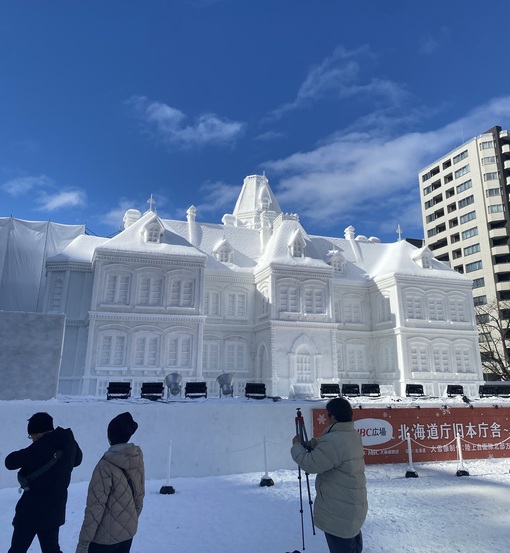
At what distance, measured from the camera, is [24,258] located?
3412cm

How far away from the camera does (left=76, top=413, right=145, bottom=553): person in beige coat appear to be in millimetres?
4043

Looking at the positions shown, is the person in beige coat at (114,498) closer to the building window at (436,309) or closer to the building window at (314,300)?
the building window at (314,300)

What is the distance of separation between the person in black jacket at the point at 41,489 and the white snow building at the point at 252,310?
17.8m

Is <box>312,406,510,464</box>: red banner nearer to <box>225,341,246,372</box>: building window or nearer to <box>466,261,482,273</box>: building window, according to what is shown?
<box>225,341,246,372</box>: building window

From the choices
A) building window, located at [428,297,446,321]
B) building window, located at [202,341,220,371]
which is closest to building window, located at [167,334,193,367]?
building window, located at [202,341,220,371]


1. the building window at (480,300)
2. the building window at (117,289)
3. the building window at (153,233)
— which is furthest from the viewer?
the building window at (480,300)

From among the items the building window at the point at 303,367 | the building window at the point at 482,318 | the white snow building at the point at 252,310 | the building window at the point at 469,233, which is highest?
the building window at the point at 469,233

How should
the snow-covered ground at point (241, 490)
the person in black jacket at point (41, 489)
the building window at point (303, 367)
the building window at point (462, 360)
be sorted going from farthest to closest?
the building window at point (462, 360) < the building window at point (303, 367) < the snow-covered ground at point (241, 490) < the person in black jacket at point (41, 489)

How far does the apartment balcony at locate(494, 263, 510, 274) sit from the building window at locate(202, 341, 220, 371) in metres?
47.0

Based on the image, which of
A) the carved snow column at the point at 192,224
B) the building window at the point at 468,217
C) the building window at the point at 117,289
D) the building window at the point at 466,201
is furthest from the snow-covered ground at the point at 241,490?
the building window at the point at 466,201

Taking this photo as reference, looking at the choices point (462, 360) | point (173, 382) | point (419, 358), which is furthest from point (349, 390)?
point (462, 360)

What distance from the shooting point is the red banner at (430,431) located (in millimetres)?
15109

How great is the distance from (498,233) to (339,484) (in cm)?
6538

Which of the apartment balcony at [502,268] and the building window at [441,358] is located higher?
the apartment balcony at [502,268]
